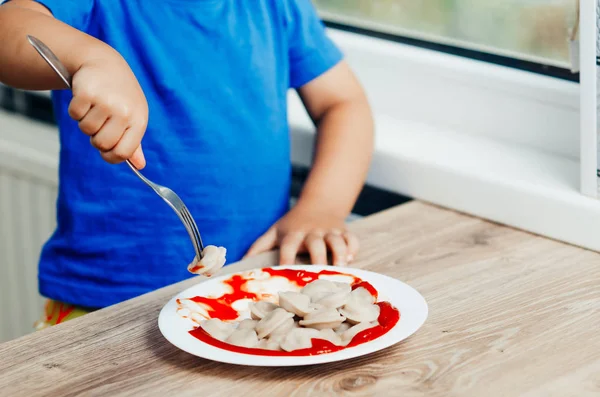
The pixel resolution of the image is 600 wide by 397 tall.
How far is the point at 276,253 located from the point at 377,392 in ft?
1.08

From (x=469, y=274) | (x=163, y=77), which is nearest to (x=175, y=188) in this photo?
(x=163, y=77)

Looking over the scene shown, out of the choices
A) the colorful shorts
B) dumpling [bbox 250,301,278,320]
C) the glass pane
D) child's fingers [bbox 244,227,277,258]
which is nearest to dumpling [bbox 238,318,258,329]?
dumpling [bbox 250,301,278,320]

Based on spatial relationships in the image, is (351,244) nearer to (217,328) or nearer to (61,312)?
(217,328)

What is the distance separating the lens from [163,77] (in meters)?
1.07

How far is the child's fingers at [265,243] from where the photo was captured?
41.7 inches

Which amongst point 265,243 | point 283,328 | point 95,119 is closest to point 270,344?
point 283,328

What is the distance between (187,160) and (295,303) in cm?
38

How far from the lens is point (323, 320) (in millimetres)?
738

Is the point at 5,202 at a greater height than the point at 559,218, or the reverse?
the point at 559,218

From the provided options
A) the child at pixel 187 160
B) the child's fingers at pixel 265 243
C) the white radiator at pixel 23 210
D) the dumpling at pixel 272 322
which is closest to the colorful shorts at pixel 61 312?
the child at pixel 187 160

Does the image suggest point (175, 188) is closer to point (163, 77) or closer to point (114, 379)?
point (163, 77)

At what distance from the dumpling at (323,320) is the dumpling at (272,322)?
1cm

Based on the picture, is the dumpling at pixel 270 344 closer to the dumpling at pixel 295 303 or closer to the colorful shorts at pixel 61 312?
the dumpling at pixel 295 303

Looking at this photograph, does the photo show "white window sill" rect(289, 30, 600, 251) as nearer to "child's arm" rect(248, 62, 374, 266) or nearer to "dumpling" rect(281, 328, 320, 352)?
"child's arm" rect(248, 62, 374, 266)
